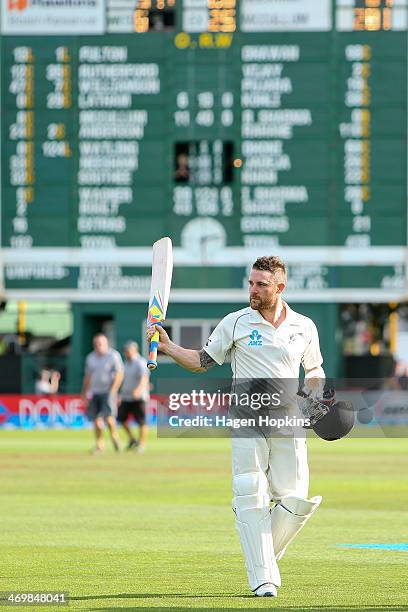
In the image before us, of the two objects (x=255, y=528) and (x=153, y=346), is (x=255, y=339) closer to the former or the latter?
(x=153, y=346)

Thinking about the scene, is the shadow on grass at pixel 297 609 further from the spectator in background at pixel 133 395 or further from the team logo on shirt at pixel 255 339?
the spectator in background at pixel 133 395

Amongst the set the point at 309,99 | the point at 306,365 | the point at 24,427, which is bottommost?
the point at 24,427

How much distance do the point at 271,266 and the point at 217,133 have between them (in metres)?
25.1

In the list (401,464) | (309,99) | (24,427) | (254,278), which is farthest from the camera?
(24,427)

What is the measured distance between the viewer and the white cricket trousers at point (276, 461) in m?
9.55

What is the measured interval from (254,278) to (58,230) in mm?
25573

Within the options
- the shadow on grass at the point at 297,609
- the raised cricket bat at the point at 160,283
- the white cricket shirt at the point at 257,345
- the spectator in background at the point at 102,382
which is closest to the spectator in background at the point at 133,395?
the spectator in background at the point at 102,382

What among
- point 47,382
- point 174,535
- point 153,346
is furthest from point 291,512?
point 47,382

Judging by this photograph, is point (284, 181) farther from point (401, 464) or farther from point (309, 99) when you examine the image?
point (401, 464)

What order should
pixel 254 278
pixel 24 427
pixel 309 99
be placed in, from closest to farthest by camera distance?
1. pixel 254 278
2. pixel 309 99
3. pixel 24 427

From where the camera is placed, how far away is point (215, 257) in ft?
116

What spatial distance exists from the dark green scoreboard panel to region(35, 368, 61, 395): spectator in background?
343cm

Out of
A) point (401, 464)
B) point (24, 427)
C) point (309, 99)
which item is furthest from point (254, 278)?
point (24, 427)

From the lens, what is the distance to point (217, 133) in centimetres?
3441
